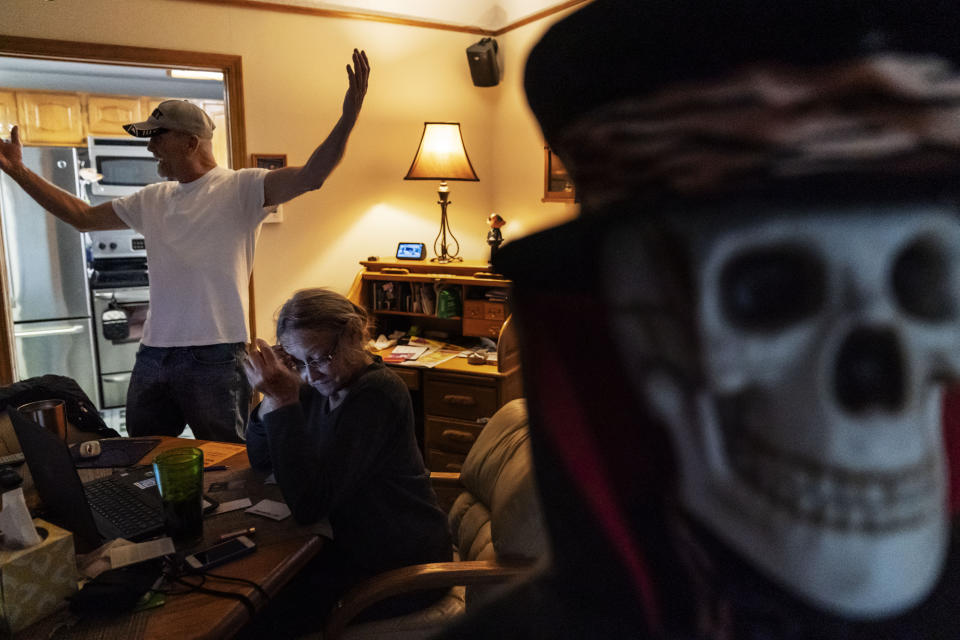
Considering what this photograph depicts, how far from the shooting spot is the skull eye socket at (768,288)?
0.27m

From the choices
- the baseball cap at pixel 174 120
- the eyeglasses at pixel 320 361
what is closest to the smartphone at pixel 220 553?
the eyeglasses at pixel 320 361

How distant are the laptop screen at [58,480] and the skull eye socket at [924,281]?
1.24m

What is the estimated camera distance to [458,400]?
2.85 metres

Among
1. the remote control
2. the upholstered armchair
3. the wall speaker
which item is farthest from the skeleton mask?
the wall speaker

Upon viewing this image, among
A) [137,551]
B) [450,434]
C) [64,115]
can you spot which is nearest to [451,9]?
[450,434]

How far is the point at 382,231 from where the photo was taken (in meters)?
3.42

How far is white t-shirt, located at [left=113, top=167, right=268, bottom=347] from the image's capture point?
6.60 ft

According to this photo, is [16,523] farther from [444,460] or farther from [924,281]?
[444,460]

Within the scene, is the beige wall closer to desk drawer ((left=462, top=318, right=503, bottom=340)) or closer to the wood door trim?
the wood door trim

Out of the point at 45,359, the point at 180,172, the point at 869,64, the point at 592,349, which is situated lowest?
the point at 45,359

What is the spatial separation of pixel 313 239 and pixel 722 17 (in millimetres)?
3148

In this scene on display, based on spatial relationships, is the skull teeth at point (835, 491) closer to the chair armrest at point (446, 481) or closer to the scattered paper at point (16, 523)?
the scattered paper at point (16, 523)

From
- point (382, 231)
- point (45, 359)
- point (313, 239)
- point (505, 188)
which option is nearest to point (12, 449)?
point (313, 239)

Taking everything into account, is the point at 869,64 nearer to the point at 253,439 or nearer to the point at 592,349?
the point at 592,349
